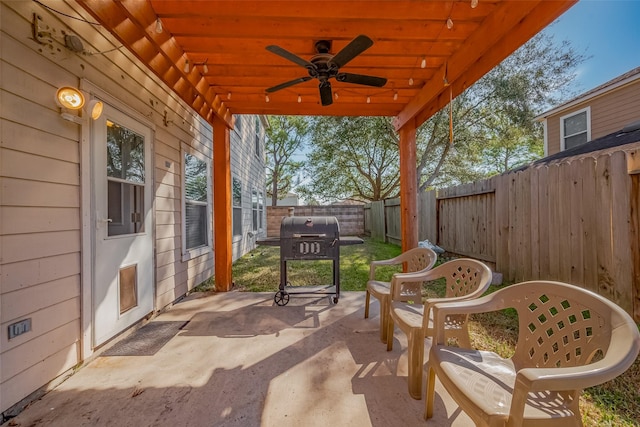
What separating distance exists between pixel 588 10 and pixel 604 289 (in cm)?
639

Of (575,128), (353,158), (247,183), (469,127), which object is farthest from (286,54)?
(353,158)

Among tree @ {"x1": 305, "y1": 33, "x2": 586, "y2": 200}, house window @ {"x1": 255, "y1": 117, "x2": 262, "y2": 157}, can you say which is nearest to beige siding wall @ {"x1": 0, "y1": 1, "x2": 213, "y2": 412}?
tree @ {"x1": 305, "y1": 33, "x2": 586, "y2": 200}

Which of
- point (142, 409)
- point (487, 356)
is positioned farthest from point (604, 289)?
point (142, 409)

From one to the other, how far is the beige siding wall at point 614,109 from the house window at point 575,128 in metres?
0.11

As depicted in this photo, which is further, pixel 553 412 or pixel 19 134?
pixel 19 134

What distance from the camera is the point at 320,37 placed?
2463 mm

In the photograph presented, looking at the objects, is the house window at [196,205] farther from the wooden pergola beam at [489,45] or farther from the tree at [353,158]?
the tree at [353,158]

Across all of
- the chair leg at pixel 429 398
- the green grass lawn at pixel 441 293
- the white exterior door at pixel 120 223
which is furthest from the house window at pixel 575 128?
the white exterior door at pixel 120 223

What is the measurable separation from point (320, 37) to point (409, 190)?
2309 mm

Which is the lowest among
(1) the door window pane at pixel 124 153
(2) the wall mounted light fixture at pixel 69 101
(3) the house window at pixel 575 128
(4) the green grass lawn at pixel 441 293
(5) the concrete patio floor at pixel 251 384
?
(5) the concrete patio floor at pixel 251 384

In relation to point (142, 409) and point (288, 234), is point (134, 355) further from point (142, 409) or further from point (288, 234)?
point (288, 234)

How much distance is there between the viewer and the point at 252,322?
2938mm

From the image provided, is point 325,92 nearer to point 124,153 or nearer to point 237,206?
point 124,153

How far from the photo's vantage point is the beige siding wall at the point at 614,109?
593 cm
